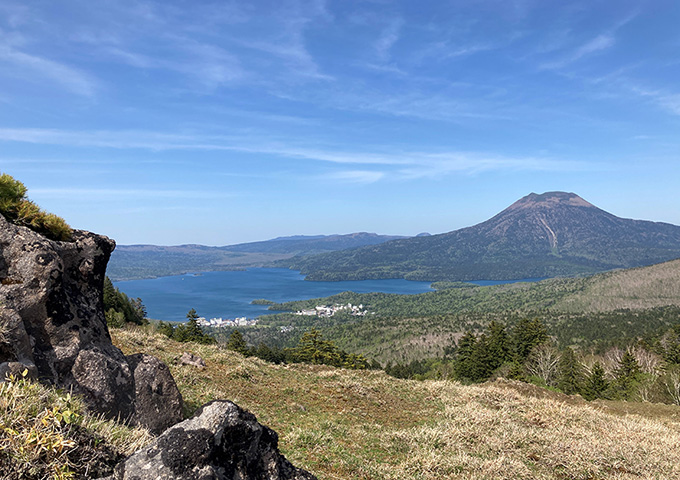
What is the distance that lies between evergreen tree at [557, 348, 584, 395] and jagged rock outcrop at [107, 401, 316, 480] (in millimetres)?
54987

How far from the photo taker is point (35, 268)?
7199 mm

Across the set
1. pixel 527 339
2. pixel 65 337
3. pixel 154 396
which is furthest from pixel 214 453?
pixel 527 339

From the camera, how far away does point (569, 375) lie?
50375 mm

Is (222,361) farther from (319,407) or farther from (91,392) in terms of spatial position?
(91,392)

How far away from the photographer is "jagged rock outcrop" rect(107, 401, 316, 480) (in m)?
3.48

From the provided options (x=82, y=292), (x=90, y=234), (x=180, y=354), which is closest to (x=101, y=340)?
(x=82, y=292)

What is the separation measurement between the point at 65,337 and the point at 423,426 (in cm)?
1166

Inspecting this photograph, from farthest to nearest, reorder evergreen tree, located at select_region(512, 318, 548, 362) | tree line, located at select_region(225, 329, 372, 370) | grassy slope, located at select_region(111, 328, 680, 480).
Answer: evergreen tree, located at select_region(512, 318, 548, 362) < tree line, located at select_region(225, 329, 372, 370) < grassy slope, located at select_region(111, 328, 680, 480)

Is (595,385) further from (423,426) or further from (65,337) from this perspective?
(65,337)

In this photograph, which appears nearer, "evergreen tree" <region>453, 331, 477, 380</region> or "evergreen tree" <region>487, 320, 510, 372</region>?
"evergreen tree" <region>487, 320, 510, 372</region>

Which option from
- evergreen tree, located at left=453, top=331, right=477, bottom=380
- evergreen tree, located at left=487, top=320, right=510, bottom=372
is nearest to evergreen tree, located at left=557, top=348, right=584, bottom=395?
evergreen tree, located at left=487, top=320, right=510, bottom=372

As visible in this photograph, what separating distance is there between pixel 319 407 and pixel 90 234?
10402mm

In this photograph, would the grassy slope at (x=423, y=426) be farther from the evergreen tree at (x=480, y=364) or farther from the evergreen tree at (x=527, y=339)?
Result: the evergreen tree at (x=527, y=339)

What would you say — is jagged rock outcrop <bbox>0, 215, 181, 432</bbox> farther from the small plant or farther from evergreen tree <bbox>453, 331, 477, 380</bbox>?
evergreen tree <bbox>453, 331, 477, 380</bbox>
